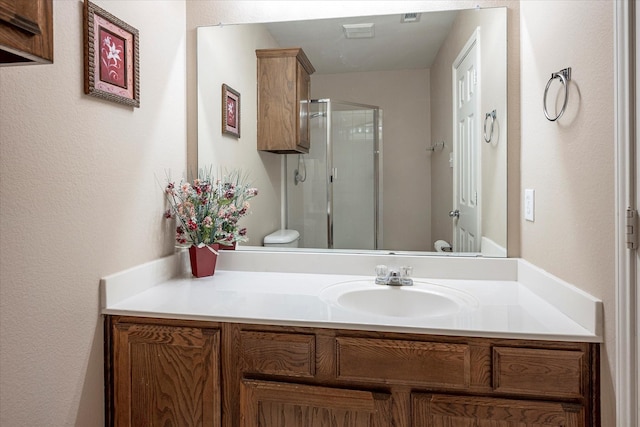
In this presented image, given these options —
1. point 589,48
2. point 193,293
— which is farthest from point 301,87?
point 589,48

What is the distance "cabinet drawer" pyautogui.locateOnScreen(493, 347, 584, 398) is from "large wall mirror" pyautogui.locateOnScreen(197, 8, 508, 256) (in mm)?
669

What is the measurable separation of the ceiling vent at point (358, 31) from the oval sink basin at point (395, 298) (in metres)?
1.08

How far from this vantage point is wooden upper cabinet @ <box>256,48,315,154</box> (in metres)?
1.95

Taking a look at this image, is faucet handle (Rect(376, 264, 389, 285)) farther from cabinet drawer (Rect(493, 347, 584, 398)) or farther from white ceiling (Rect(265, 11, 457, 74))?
white ceiling (Rect(265, 11, 457, 74))

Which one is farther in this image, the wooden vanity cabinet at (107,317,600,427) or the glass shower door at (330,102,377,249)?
the glass shower door at (330,102,377,249)

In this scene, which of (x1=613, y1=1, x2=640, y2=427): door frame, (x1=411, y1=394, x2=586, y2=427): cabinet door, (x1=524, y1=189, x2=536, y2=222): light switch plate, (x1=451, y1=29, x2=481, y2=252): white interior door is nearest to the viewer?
(x1=613, y1=1, x2=640, y2=427): door frame

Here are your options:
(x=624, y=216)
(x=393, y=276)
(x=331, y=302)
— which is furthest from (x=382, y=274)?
(x=624, y=216)

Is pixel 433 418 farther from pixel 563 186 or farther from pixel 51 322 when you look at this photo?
pixel 51 322

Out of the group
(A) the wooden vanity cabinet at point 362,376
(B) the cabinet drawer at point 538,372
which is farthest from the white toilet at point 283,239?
(B) the cabinet drawer at point 538,372

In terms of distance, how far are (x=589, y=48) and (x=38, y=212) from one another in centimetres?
152

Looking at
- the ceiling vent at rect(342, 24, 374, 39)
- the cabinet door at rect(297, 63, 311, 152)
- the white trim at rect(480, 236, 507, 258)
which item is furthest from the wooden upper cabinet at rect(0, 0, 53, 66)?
the white trim at rect(480, 236, 507, 258)

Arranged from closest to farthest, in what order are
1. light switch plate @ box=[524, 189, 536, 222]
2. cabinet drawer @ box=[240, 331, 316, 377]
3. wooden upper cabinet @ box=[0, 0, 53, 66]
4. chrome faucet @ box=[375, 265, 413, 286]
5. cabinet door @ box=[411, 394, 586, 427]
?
1. wooden upper cabinet @ box=[0, 0, 53, 66]
2. cabinet door @ box=[411, 394, 586, 427]
3. cabinet drawer @ box=[240, 331, 316, 377]
4. light switch plate @ box=[524, 189, 536, 222]
5. chrome faucet @ box=[375, 265, 413, 286]

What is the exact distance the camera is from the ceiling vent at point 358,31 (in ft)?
6.24

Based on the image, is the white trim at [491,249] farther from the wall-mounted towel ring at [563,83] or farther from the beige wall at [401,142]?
the wall-mounted towel ring at [563,83]
